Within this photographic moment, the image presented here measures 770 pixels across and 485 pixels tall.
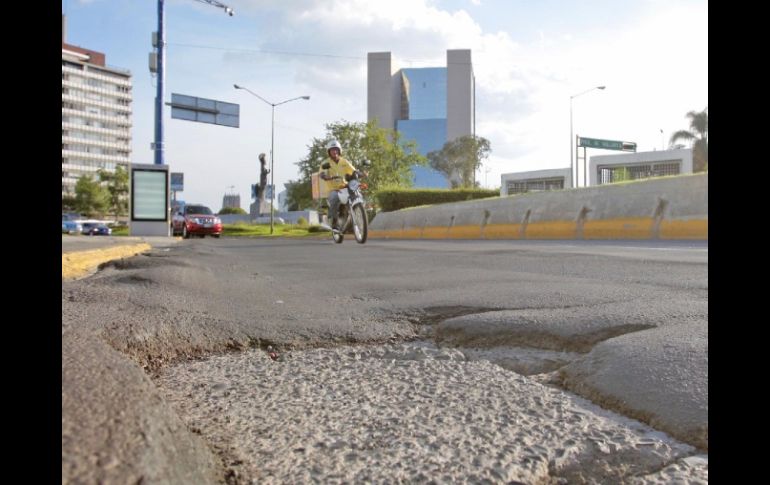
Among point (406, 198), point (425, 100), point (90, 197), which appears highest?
point (425, 100)

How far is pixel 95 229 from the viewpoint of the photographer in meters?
41.7

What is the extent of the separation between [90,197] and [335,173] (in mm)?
68228

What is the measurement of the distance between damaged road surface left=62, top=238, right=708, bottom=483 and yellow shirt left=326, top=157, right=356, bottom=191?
6946 millimetres

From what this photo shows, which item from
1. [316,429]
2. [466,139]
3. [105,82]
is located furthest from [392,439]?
[105,82]

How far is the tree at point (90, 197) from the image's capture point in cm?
6894

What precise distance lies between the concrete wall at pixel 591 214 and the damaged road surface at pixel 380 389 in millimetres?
8571

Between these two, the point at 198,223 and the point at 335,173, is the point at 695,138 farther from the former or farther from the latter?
the point at 335,173

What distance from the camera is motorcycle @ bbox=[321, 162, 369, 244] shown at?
974 cm

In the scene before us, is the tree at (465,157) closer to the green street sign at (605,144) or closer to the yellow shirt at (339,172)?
the green street sign at (605,144)

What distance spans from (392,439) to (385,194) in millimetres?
26904

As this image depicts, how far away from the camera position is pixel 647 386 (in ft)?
4.43

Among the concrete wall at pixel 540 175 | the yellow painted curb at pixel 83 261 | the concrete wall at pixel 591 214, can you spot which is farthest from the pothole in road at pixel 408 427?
the concrete wall at pixel 540 175

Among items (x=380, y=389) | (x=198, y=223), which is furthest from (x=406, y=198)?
(x=380, y=389)
